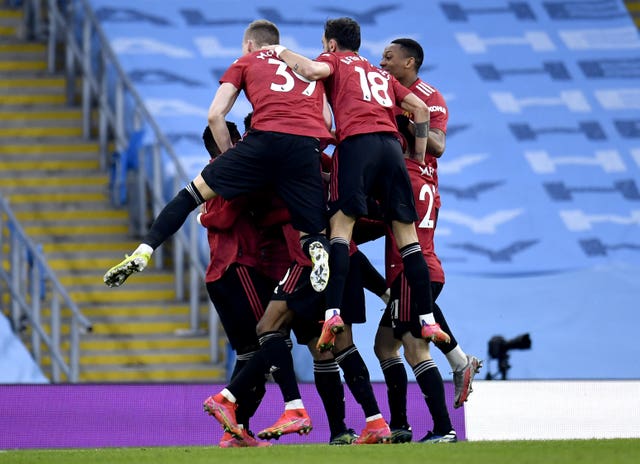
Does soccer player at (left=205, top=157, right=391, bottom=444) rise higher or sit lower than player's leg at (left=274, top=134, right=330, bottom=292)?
lower

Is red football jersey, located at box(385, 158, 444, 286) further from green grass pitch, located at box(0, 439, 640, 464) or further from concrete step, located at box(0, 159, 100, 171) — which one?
concrete step, located at box(0, 159, 100, 171)

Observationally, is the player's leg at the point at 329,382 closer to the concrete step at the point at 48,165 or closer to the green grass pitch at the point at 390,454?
the green grass pitch at the point at 390,454

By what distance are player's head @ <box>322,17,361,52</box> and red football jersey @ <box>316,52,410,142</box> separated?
2.8 inches

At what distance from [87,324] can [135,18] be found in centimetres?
500

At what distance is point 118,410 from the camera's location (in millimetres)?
9398

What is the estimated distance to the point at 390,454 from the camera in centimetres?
632

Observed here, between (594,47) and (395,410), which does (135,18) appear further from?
(395,410)

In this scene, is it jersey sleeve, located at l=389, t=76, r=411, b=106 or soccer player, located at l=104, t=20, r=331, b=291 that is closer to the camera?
soccer player, located at l=104, t=20, r=331, b=291

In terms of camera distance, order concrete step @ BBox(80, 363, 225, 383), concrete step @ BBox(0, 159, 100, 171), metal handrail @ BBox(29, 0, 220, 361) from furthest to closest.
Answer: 1. concrete step @ BBox(0, 159, 100, 171)
2. metal handrail @ BBox(29, 0, 220, 361)
3. concrete step @ BBox(80, 363, 225, 383)

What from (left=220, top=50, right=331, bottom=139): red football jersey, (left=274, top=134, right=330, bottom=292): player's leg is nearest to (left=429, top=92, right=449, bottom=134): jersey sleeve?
(left=220, top=50, right=331, bottom=139): red football jersey

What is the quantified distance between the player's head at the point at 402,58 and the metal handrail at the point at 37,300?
4313 millimetres

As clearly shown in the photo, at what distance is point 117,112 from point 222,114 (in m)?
6.36

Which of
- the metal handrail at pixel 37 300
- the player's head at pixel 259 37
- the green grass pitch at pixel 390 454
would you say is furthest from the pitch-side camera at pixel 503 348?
the player's head at pixel 259 37

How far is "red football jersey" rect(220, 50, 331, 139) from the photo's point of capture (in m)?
7.52
